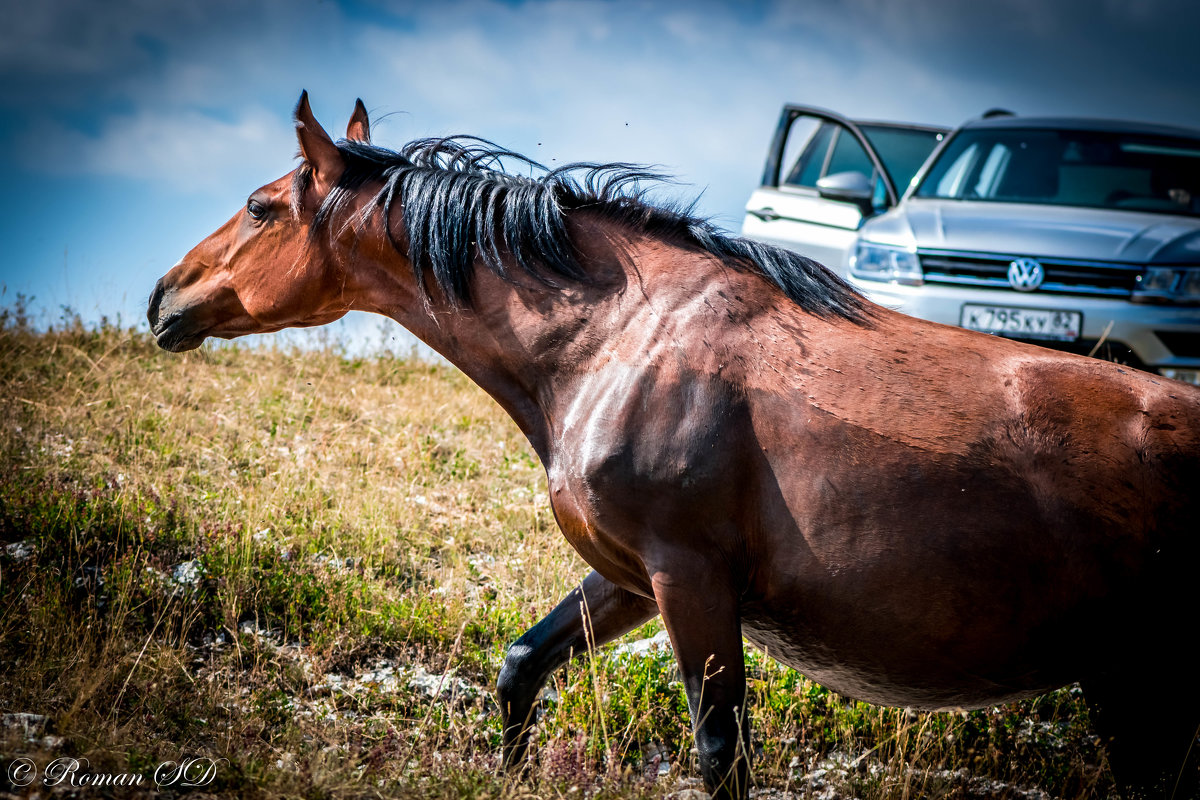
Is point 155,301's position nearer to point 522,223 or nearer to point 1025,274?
point 522,223

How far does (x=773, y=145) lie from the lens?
8992 millimetres

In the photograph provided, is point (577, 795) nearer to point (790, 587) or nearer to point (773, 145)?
point (790, 587)

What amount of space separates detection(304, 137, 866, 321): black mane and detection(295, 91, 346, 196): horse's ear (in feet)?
0.13

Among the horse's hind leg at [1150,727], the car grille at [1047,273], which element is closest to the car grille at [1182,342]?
the car grille at [1047,273]

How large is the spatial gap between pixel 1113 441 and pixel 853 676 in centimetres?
108

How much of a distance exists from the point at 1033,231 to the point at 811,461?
4923 millimetres

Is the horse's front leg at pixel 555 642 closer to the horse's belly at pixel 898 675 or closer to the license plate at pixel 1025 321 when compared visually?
the horse's belly at pixel 898 675

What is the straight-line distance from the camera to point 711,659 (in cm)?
275

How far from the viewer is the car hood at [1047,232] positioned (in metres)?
6.38

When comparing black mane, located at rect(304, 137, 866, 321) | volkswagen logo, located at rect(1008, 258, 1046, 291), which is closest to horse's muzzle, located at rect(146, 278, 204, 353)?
black mane, located at rect(304, 137, 866, 321)

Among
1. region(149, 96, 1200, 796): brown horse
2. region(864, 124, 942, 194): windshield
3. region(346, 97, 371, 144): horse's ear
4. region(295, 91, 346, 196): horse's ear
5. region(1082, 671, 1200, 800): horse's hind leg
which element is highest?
region(864, 124, 942, 194): windshield

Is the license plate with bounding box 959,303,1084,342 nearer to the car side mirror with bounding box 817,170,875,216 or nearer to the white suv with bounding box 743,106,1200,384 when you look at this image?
the white suv with bounding box 743,106,1200,384

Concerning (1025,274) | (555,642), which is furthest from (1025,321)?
(555,642)

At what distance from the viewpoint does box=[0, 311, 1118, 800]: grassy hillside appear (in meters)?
3.42
